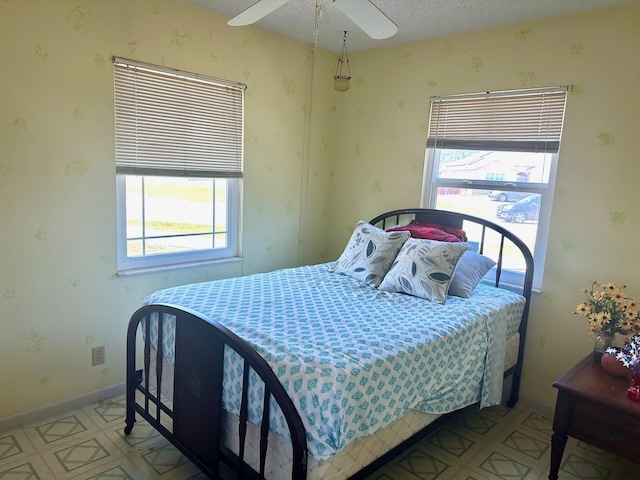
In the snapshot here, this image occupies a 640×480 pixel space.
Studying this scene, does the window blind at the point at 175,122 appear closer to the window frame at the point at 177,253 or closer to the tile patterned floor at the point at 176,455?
the window frame at the point at 177,253

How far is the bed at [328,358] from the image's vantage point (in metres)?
1.56

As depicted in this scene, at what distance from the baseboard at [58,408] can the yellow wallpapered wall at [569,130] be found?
Answer: 2.42 m

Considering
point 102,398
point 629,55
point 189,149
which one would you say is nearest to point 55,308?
point 102,398

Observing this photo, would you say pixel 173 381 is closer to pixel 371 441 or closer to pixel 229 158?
pixel 371 441

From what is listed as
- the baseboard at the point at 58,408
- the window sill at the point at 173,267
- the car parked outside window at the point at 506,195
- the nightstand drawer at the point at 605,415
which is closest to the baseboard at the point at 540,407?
the nightstand drawer at the point at 605,415

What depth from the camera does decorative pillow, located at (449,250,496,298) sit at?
8.70ft

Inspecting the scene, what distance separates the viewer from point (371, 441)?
5.72ft

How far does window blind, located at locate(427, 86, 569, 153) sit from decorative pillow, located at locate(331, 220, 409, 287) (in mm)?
838

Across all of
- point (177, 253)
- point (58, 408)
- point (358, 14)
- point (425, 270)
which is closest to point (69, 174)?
point (177, 253)

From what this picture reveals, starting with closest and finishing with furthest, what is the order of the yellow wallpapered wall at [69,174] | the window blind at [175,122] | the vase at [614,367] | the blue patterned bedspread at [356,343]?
the blue patterned bedspread at [356,343]
the vase at [614,367]
the yellow wallpapered wall at [69,174]
the window blind at [175,122]

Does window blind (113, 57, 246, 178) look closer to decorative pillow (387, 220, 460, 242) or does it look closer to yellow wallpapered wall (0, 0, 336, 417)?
yellow wallpapered wall (0, 0, 336, 417)

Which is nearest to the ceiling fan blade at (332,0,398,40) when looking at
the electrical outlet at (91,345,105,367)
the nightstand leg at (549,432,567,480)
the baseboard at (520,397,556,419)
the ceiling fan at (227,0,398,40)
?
the ceiling fan at (227,0,398,40)

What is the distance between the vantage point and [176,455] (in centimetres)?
222

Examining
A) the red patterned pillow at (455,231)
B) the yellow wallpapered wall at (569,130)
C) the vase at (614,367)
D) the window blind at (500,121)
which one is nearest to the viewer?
the vase at (614,367)
